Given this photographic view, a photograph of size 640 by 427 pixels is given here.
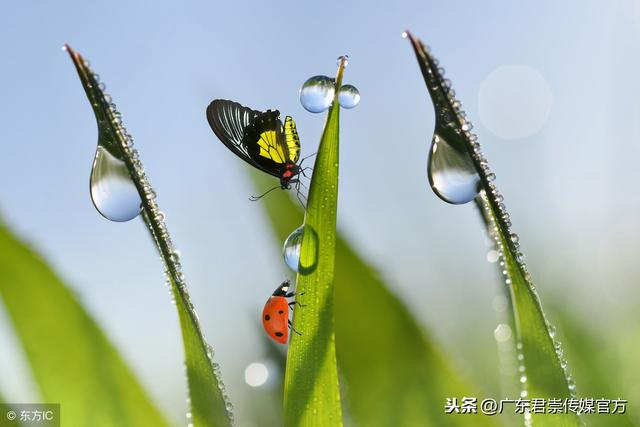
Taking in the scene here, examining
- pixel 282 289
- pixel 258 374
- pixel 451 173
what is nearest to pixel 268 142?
pixel 282 289

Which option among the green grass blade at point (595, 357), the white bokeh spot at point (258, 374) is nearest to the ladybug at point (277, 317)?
the white bokeh spot at point (258, 374)

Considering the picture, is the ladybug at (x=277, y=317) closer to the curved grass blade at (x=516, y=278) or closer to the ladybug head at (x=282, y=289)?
the ladybug head at (x=282, y=289)

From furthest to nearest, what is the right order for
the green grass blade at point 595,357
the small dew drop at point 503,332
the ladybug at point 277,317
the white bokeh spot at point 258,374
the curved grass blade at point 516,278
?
the green grass blade at point 595,357, the white bokeh spot at point 258,374, the ladybug at point 277,317, the small dew drop at point 503,332, the curved grass blade at point 516,278

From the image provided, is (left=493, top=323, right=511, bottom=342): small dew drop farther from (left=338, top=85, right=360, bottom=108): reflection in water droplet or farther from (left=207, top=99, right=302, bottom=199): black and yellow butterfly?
(left=207, top=99, right=302, bottom=199): black and yellow butterfly

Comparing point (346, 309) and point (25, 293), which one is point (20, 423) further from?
point (346, 309)

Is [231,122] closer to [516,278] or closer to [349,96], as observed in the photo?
[349,96]
